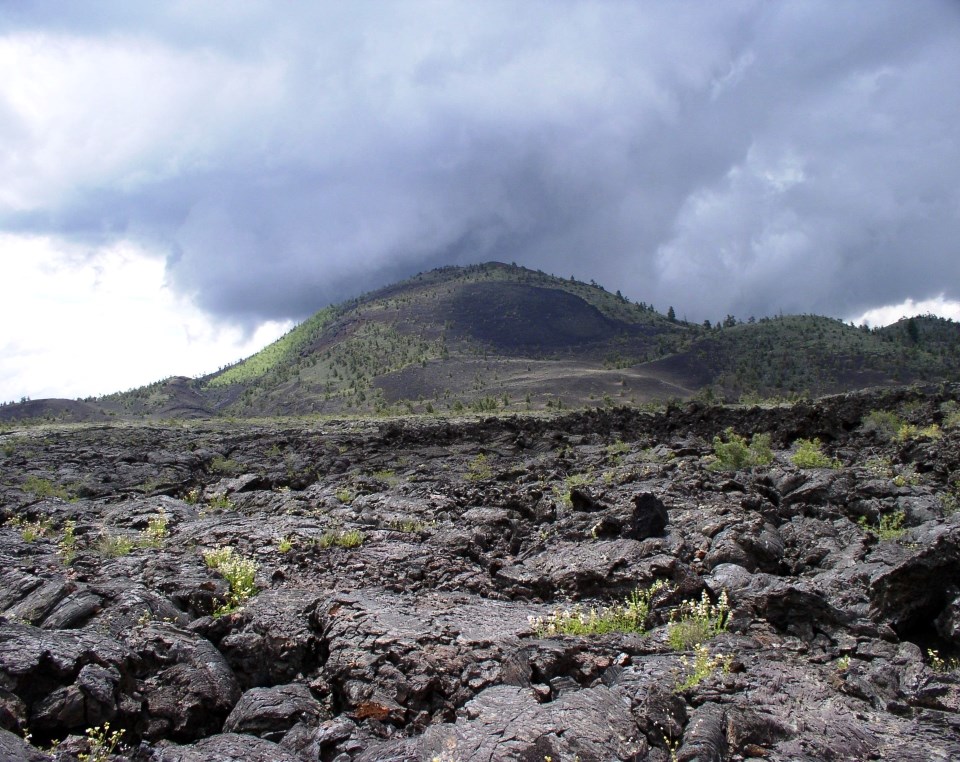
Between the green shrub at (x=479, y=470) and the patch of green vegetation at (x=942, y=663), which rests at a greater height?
the green shrub at (x=479, y=470)

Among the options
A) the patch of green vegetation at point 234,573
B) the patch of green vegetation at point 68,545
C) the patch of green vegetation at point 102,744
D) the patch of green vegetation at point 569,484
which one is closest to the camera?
the patch of green vegetation at point 102,744

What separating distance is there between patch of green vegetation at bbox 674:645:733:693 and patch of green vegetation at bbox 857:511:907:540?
5.43 metres

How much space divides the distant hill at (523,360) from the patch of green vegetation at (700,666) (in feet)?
151

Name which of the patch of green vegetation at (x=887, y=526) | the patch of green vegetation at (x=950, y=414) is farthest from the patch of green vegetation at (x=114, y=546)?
the patch of green vegetation at (x=950, y=414)

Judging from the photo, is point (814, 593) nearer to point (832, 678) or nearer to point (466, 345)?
point (832, 678)

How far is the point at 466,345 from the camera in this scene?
109 m

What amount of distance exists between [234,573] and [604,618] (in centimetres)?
580

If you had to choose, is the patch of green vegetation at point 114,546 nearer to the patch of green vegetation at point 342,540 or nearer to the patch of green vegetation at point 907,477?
the patch of green vegetation at point 342,540

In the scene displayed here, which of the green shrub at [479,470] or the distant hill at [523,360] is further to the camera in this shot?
the distant hill at [523,360]

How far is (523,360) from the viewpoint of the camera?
99188 mm

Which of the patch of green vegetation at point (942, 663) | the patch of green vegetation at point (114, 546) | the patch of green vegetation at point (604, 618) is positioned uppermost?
the patch of green vegetation at point (114, 546)

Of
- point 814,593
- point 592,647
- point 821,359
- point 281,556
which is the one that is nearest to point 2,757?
point 592,647

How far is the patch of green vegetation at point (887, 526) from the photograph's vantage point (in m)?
10.2

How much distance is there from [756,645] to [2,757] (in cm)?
684
